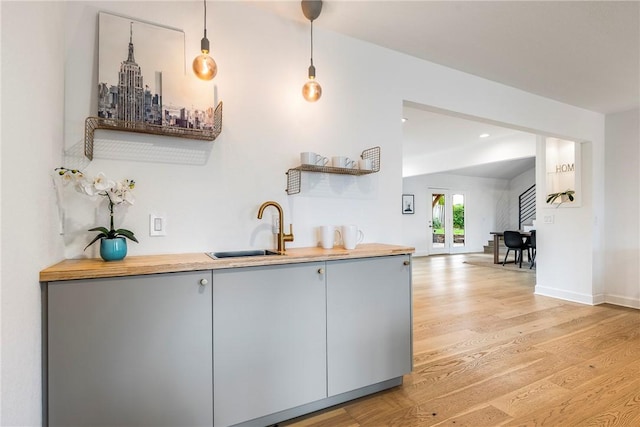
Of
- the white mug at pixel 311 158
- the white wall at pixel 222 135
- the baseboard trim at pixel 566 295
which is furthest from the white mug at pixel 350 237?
the baseboard trim at pixel 566 295

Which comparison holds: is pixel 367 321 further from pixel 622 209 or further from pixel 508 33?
pixel 622 209

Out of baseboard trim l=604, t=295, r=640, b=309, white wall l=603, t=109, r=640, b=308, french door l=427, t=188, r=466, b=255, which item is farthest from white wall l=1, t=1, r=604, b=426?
french door l=427, t=188, r=466, b=255

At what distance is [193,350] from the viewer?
154cm

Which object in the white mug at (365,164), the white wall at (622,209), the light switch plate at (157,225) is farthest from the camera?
the white wall at (622,209)

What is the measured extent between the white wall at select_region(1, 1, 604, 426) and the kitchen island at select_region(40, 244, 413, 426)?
0.15 metres

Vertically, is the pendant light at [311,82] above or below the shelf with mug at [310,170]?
above

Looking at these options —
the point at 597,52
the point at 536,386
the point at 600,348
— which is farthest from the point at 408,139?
the point at 536,386

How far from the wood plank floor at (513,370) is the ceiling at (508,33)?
2.45m

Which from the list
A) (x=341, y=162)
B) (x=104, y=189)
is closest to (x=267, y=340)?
(x=104, y=189)

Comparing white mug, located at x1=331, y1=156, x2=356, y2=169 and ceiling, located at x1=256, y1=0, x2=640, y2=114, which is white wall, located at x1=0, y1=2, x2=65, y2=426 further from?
white mug, located at x1=331, y1=156, x2=356, y2=169

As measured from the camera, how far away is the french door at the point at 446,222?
32.8 feet

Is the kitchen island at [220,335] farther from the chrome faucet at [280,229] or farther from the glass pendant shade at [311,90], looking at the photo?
the glass pendant shade at [311,90]

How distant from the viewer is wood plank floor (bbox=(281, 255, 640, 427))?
1.88m

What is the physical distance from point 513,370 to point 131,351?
2.53 m
